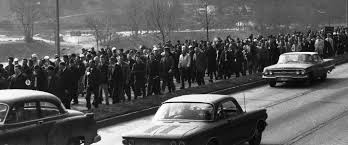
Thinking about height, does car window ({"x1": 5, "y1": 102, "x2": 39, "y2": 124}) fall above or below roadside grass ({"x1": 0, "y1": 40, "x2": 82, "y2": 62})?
below

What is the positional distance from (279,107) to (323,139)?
18.5ft

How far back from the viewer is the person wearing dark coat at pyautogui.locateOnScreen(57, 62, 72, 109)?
17.9 m

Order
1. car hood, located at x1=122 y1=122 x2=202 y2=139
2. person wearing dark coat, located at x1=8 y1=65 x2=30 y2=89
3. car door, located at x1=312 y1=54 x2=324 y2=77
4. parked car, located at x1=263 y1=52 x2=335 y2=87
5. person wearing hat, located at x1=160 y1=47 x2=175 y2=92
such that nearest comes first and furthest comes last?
car hood, located at x1=122 y1=122 x2=202 y2=139 → person wearing dark coat, located at x1=8 y1=65 x2=30 y2=89 → person wearing hat, located at x1=160 y1=47 x2=175 y2=92 → parked car, located at x1=263 y1=52 x2=335 y2=87 → car door, located at x1=312 y1=54 x2=324 y2=77

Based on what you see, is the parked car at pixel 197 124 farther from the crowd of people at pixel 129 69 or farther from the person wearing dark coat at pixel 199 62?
the person wearing dark coat at pixel 199 62

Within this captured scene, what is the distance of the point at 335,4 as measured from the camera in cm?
11025

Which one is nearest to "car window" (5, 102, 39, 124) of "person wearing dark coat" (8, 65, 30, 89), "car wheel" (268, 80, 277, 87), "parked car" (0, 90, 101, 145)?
"parked car" (0, 90, 101, 145)

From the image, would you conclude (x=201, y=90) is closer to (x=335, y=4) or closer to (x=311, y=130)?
(x=311, y=130)

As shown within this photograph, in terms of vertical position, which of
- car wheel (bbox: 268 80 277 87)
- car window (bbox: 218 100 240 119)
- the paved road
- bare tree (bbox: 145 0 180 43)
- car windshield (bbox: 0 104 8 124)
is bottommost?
the paved road

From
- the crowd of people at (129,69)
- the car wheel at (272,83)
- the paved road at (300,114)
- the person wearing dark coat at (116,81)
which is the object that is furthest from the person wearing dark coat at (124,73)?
the car wheel at (272,83)

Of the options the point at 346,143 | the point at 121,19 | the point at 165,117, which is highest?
the point at 121,19

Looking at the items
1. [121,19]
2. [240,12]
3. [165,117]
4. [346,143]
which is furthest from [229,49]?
[121,19]

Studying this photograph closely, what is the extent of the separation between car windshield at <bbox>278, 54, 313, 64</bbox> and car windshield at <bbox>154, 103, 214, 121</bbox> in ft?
48.1

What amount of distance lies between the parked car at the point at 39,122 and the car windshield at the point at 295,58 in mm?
14672

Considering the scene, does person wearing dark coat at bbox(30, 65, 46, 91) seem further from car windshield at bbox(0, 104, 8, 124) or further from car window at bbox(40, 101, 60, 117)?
car windshield at bbox(0, 104, 8, 124)
